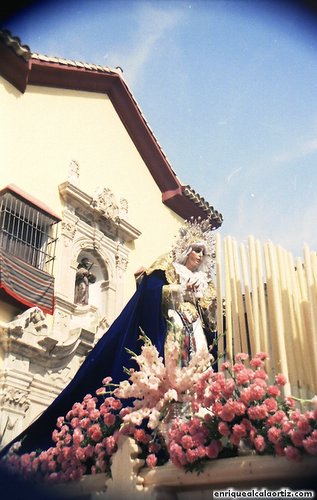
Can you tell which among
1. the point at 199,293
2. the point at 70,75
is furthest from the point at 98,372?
the point at 70,75

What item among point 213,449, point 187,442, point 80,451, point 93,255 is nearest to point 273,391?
point 213,449

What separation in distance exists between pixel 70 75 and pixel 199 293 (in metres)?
5.73

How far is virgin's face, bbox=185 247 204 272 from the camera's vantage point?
5.73 meters

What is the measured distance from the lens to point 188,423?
3.50 meters

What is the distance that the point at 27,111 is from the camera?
339 inches

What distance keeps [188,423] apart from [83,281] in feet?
18.6

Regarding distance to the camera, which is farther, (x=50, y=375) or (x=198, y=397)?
(x=50, y=375)

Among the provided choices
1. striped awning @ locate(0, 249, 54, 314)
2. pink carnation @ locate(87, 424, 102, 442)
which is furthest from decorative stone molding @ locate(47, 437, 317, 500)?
striped awning @ locate(0, 249, 54, 314)

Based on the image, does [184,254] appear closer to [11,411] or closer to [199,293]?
[199,293]

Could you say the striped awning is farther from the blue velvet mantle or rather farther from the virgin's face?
the virgin's face

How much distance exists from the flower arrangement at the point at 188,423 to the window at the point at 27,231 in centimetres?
374

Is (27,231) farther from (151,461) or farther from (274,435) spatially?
(274,435)

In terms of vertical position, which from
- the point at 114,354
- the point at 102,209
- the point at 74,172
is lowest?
the point at 114,354

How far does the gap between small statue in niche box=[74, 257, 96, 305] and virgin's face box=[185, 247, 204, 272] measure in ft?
11.0
